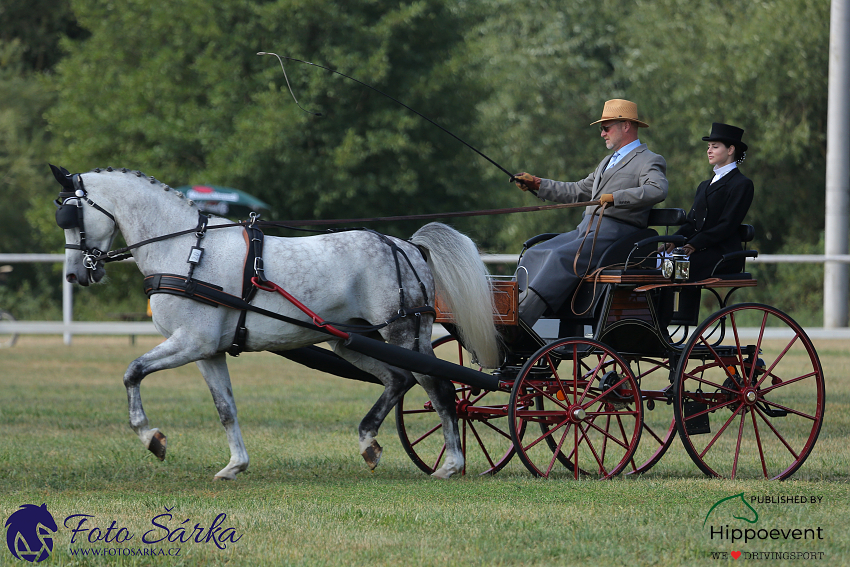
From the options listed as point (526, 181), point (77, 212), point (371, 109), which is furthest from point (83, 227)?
point (371, 109)

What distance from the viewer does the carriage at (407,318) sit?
645cm

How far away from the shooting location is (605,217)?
23.1 feet

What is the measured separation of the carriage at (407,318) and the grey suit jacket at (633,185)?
0.13 m

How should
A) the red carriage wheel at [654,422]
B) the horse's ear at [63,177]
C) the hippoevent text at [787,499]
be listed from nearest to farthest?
the hippoevent text at [787,499]
the horse's ear at [63,177]
the red carriage wheel at [654,422]

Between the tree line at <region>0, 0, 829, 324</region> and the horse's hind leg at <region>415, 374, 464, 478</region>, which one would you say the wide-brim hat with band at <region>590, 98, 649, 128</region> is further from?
the tree line at <region>0, 0, 829, 324</region>

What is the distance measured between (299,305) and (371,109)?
18800 millimetres

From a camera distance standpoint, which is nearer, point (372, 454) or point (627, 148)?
point (372, 454)

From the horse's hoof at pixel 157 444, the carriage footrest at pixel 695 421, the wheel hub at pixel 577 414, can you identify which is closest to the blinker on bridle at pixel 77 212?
the horse's hoof at pixel 157 444

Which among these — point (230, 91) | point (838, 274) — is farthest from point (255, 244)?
point (230, 91)

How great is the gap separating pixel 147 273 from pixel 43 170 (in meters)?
25.9

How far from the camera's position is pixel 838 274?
715 inches

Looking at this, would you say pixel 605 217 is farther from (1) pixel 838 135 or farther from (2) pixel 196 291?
(1) pixel 838 135

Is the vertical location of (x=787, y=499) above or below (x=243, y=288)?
below

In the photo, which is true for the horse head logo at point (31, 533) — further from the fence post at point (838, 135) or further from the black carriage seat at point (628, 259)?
the fence post at point (838, 135)
